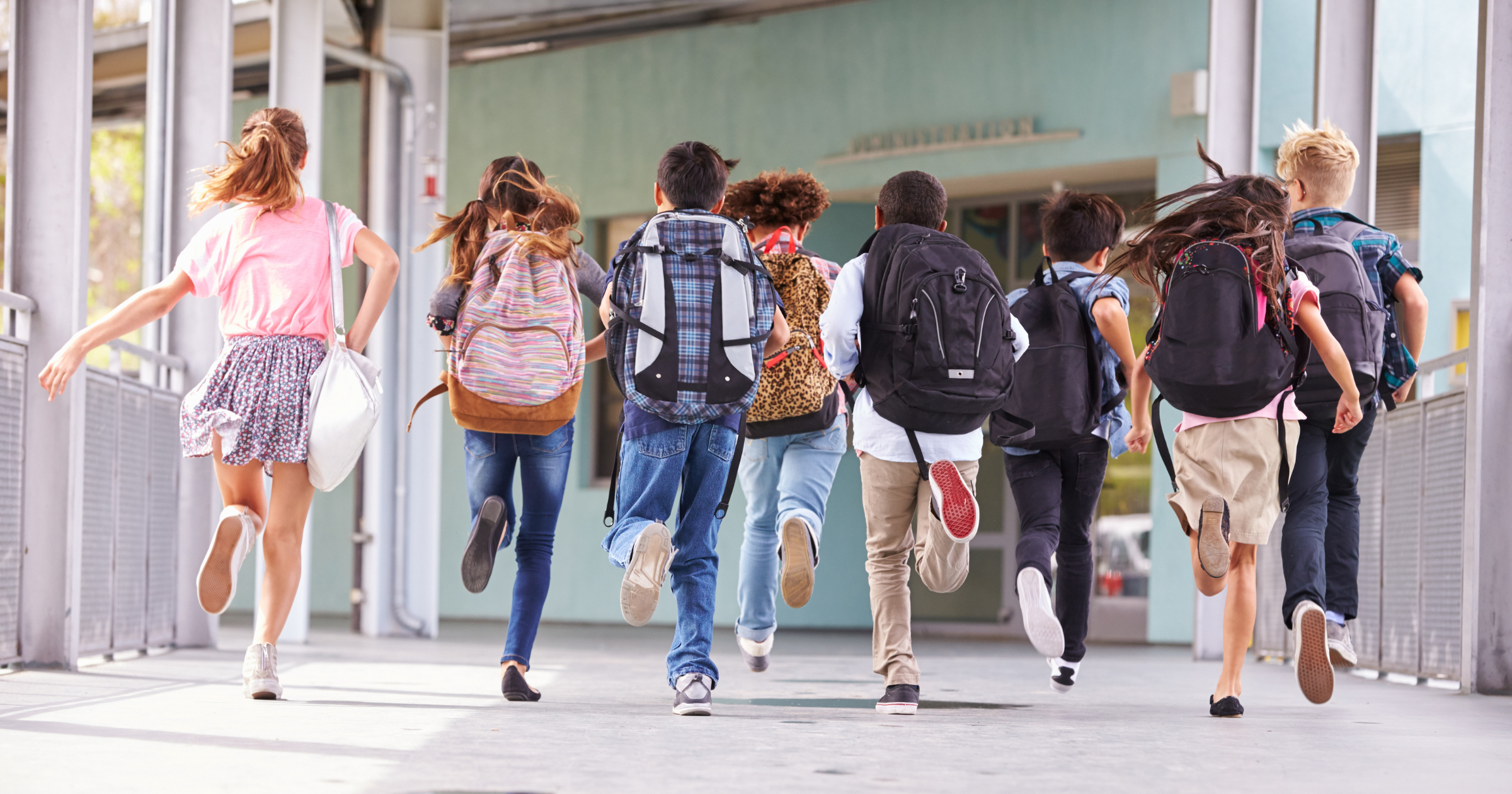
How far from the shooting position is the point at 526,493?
4.98 meters

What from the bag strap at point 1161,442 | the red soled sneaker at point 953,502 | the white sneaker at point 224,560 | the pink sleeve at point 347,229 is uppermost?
the pink sleeve at point 347,229

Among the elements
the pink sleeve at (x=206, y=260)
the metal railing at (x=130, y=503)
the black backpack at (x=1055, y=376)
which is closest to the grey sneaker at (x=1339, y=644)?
the black backpack at (x=1055, y=376)

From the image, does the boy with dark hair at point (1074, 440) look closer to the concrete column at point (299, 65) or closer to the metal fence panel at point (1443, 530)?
the metal fence panel at point (1443, 530)

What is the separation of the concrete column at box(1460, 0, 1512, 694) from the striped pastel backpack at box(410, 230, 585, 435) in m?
3.56

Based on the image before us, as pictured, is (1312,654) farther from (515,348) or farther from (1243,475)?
(515,348)

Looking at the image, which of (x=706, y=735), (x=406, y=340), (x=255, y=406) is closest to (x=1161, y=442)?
(x=706, y=735)

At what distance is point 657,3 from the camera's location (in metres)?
12.6

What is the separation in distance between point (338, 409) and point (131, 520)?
121 inches

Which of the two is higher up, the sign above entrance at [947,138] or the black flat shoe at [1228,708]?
the sign above entrance at [947,138]

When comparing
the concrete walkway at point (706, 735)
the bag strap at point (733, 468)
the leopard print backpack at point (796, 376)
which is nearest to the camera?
the concrete walkway at point (706, 735)

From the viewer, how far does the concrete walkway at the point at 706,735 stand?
10.2 feet

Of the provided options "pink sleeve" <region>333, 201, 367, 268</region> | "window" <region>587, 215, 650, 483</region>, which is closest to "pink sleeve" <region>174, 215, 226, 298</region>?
"pink sleeve" <region>333, 201, 367, 268</region>

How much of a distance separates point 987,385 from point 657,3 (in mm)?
8829

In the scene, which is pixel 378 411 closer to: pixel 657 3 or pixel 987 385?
pixel 987 385
